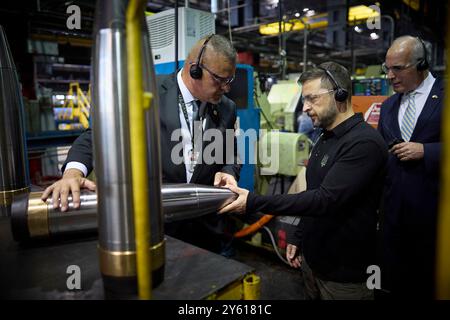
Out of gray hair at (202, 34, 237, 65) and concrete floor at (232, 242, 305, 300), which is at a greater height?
gray hair at (202, 34, 237, 65)

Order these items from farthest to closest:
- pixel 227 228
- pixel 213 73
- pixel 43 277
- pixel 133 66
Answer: pixel 227 228, pixel 213 73, pixel 43 277, pixel 133 66

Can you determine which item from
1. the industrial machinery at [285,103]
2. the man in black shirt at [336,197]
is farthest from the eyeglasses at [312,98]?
the industrial machinery at [285,103]

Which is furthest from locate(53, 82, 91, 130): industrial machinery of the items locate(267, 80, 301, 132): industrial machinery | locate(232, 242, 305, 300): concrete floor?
locate(232, 242, 305, 300): concrete floor

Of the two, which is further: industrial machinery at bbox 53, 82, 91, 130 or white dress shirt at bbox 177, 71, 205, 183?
industrial machinery at bbox 53, 82, 91, 130

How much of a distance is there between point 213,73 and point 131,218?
1.23 m

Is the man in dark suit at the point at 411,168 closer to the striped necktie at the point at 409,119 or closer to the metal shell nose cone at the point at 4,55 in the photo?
the striped necktie at the point at 409,119

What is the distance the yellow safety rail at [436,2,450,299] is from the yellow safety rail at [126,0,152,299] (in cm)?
51

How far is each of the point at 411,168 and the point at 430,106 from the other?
46 cm

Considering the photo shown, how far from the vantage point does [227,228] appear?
13.2 feet

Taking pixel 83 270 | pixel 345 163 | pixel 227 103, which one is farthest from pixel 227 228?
pixel 83 270

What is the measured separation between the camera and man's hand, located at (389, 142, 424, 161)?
228 cm

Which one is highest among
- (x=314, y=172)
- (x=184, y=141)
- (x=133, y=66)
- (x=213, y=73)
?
(x=213, y=73)

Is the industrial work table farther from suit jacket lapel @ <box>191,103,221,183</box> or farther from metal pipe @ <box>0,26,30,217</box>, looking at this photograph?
suit jacket lapel @ <box>191,103,221,183</box>
